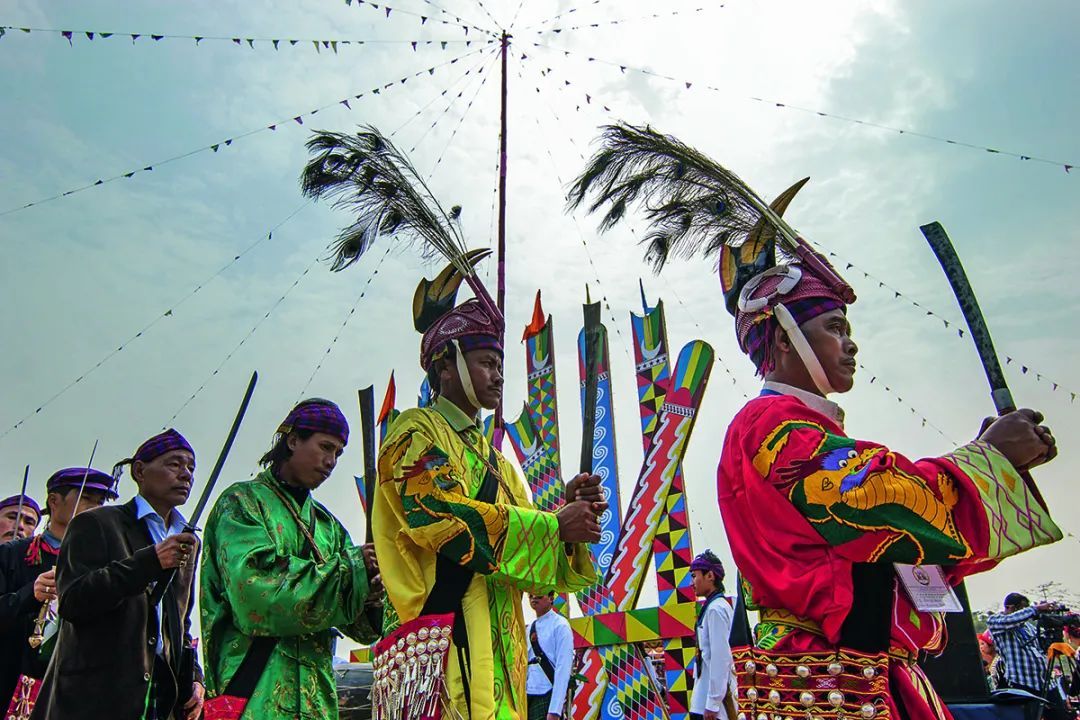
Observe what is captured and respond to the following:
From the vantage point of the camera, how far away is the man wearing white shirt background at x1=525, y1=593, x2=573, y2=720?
7.51m

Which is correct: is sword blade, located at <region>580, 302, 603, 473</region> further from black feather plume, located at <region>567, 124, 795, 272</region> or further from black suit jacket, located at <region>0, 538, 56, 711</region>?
black suit jacket, located at <region>0, 538, 56, 711</region>

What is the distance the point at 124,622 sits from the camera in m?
3.28

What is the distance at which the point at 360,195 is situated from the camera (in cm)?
393

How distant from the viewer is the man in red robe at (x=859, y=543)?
211 cm

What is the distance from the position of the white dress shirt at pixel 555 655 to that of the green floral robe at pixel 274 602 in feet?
15.0

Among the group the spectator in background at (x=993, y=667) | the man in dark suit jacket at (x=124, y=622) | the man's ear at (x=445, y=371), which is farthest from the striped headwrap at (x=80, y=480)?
the spectator in background at (x=993, y=667)

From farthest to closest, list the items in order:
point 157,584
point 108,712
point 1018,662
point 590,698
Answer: point 1018,662 < point 590,698 < point 157,584 < point 108,712

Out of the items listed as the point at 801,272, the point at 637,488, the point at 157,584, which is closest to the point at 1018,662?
the point at 637,488

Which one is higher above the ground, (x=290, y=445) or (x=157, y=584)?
(x=290, y=445)

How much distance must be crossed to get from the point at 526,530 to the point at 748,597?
2.53 ft

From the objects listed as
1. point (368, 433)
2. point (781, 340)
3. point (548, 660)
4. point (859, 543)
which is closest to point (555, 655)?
point (548, 660)

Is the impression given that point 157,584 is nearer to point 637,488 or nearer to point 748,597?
point 748,597

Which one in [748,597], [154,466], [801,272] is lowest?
[748,597]

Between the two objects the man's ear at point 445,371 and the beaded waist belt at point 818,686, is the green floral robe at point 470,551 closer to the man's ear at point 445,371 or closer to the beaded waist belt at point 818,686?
the man's ear at point 445,371
